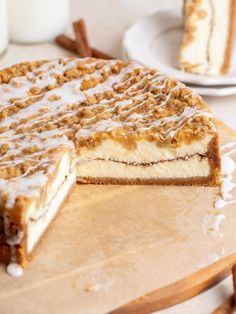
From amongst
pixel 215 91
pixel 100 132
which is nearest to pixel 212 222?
pixel 100 132

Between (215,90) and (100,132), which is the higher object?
(100,132)

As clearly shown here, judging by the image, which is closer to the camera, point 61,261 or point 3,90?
point 61,261

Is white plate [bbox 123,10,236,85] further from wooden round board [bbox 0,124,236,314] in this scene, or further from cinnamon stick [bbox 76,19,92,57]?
wooden round board [bbox 0,124,236,314]

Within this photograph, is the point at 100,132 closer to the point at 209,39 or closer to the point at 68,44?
the point at 209,39

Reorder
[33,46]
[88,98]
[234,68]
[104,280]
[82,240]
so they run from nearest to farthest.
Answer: [104,280] < [82,240] < [88,98] < [234,68] < [33,46]

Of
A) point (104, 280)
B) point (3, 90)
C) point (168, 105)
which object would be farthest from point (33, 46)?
point (104, 280)

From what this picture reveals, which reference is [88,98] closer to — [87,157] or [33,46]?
[87,157]

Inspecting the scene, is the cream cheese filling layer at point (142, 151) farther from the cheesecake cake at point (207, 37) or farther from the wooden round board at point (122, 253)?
the cheesecake cake at point (207, 37)
